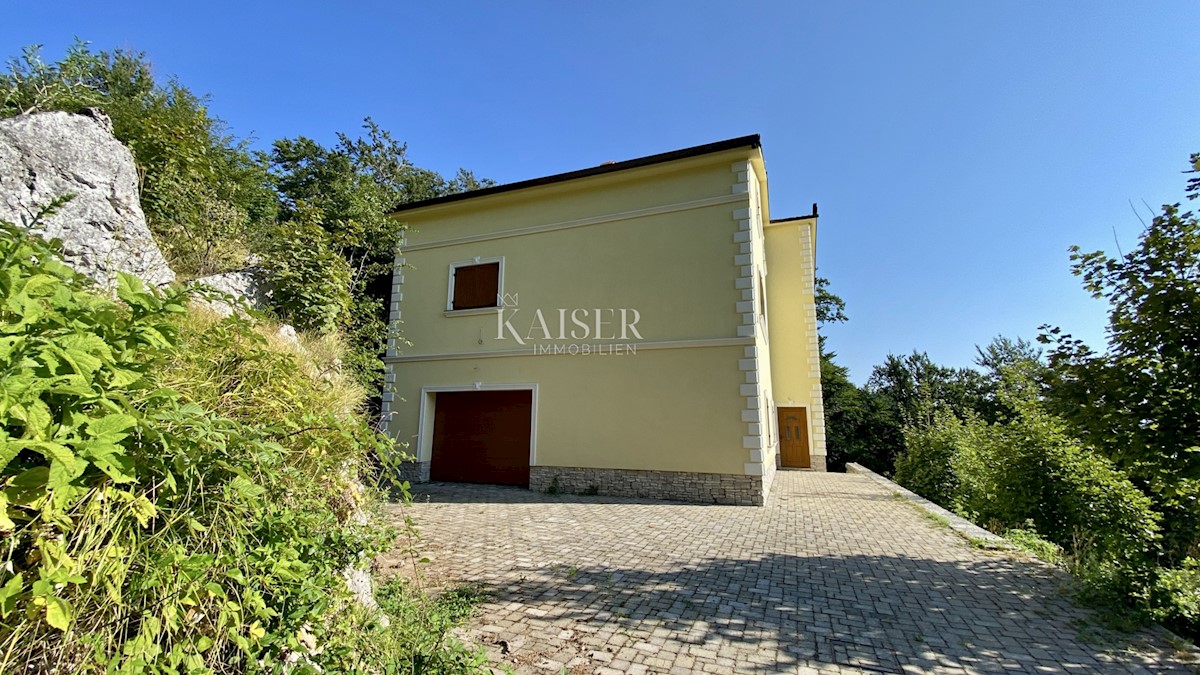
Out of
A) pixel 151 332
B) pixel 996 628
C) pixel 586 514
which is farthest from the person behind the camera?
pixel 586 514

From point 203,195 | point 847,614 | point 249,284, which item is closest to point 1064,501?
point 847,614

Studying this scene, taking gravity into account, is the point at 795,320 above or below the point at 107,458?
above

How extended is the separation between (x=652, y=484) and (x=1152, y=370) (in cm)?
611

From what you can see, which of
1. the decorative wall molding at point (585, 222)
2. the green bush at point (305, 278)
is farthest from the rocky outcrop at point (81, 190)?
the decorative wall molding at point (585, 222)

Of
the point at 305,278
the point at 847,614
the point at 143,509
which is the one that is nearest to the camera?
the point at 143,509

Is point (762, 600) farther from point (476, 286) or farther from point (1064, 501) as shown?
point (476, 286)

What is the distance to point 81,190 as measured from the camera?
3.67 metres

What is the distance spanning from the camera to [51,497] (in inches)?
46.1

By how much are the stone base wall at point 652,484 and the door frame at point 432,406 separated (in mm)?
798

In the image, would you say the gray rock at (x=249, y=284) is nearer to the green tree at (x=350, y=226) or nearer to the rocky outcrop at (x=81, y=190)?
the green tree at (x=350, y=226)

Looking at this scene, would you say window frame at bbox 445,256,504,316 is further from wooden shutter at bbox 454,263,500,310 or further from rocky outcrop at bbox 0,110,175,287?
rocky outcrop at bbox 0,110,175,287

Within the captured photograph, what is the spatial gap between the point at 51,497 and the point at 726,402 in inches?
301

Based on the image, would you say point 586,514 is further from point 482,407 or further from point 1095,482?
point 1095,482

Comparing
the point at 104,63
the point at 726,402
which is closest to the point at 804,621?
the point at 726,402
